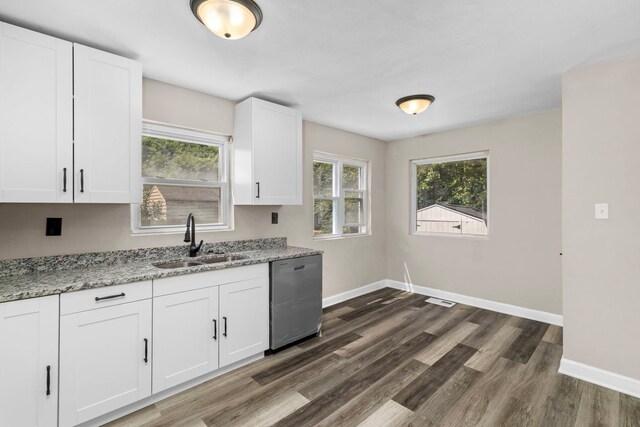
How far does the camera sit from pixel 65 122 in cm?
201

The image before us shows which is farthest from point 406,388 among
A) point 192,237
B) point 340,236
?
point 340,236

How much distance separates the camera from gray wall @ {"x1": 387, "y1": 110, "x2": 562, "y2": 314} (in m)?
3.58

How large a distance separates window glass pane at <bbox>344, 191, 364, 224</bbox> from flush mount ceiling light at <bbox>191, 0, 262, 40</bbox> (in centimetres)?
304

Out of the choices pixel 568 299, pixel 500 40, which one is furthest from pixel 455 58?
pixel 568 299

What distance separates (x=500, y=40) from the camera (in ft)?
6.78

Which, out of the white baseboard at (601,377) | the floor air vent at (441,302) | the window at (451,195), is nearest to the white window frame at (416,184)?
the window at (451,195)

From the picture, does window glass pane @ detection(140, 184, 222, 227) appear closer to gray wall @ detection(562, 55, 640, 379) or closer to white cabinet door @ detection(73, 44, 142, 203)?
white cabinet door @ detection(73, 44, 142, 203)

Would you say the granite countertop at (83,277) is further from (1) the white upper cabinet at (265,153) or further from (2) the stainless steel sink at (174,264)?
(1) the white upper cabinet at (265,153)

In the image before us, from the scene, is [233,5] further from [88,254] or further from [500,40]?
[88,254]

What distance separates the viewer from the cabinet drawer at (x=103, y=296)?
1.80m

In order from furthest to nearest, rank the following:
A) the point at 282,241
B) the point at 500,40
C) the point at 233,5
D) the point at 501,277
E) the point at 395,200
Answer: the point at 395,200, the point at 501,277, the point at 282,241, the point at 500,40, the point at 233,5

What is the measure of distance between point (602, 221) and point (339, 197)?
286 cm

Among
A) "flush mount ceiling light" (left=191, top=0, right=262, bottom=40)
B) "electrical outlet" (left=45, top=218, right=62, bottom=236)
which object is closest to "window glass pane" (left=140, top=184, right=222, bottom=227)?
"electrical outlet" (left=45, top=218, right=62, bottom=236)

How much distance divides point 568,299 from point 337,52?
8.81 feet
